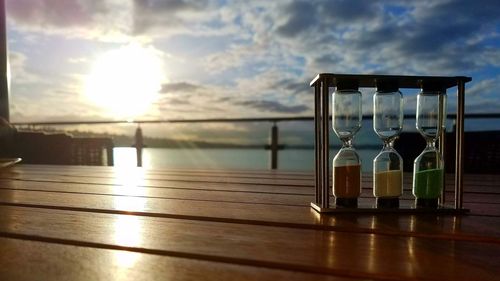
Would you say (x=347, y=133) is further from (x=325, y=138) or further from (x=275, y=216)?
(x=275, y=216)

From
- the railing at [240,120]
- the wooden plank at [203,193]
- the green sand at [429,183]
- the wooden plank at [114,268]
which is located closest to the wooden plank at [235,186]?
the wooden plank at [203,193]

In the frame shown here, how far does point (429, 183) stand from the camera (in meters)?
0.97

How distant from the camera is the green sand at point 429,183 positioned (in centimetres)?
96

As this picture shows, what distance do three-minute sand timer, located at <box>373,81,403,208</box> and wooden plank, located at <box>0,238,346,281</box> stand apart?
510 mm

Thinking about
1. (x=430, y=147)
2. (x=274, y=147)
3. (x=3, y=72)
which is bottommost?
(x=274, y=147)

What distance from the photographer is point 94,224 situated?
2.72ft

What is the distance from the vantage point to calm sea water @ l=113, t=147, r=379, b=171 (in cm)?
250

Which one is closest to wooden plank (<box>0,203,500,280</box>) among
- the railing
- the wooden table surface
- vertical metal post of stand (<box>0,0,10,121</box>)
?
→ the wooden table surface

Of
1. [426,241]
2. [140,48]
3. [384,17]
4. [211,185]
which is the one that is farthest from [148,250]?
[384,17]

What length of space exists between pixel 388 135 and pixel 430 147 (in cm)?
11

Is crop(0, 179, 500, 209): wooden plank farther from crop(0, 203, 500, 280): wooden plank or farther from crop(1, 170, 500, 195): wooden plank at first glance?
crop(0, 203, 500, 280): wooden plank

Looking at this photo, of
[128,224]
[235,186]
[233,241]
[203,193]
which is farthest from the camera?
[235,186]

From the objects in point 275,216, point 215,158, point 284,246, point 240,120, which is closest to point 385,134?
point 275,216

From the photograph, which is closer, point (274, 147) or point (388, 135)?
point (388, 135)
